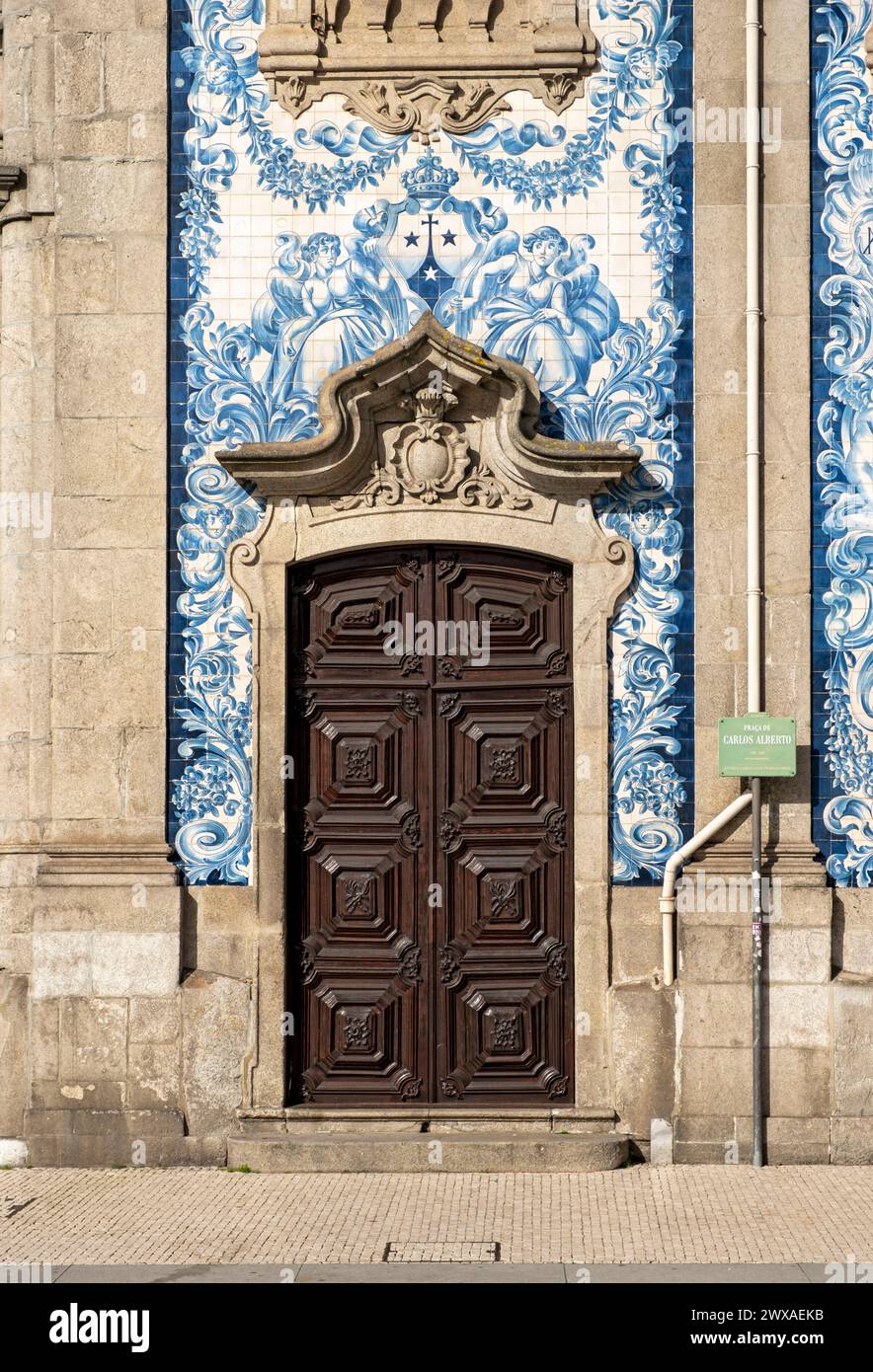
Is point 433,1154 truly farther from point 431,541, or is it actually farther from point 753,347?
point 753,347

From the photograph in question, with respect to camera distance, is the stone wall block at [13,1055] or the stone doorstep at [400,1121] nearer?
the stone doorstep at [400,1121]

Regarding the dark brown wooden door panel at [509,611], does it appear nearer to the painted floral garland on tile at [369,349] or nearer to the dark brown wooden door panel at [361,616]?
the dark brown wooden door panel at [361,616]

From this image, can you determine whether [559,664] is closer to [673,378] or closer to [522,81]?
[673,378]

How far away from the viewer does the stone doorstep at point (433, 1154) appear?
359 inches

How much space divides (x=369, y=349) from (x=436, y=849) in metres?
2.79

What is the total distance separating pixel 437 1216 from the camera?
8250 millimetres

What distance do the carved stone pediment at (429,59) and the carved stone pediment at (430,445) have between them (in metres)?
1.28

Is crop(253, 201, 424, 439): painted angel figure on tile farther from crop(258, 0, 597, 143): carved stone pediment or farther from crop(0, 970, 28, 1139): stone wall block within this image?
crop(0, 970, 28, 1139): stone wall block

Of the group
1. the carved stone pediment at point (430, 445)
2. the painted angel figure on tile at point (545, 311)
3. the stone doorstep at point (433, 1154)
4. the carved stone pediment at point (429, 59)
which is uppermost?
the carved stone pediment at point (429, 59)

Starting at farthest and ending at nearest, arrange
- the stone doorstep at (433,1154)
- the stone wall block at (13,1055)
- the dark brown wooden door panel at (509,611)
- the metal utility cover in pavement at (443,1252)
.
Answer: the dark brown wooden door panel at (509,611), the stone wall block at (13,1055), the stone doorstep at (433,1154), the metal utility cover in pavement at (443,1252)

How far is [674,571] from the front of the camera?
951 centimetres

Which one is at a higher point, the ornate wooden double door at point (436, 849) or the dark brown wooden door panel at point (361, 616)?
the dark brown wooden door panel at point (361, 616)

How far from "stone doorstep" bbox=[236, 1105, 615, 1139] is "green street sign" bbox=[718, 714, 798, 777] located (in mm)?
1990

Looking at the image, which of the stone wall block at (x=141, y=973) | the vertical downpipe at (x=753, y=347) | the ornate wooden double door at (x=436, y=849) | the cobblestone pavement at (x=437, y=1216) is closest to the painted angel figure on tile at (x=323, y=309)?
the ornate wooden double door at (x=436, y=849)
